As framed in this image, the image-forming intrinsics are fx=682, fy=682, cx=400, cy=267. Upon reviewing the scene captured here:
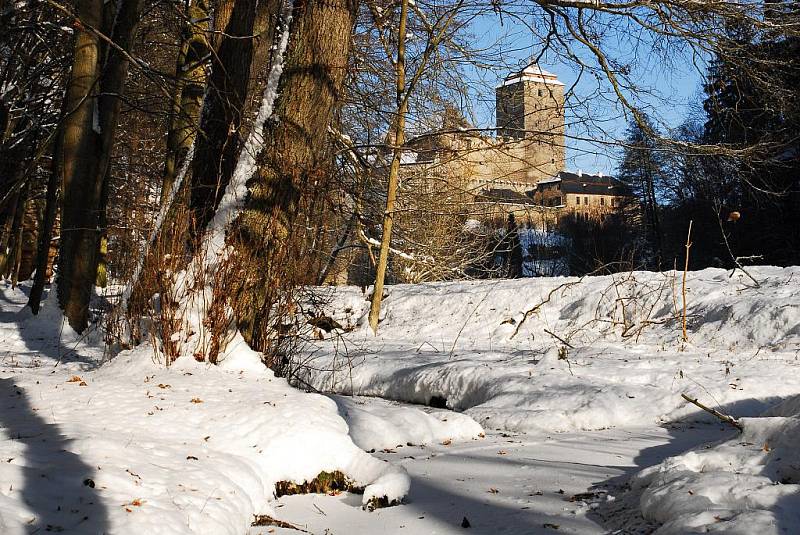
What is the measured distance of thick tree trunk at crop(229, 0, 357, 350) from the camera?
4.87 meters

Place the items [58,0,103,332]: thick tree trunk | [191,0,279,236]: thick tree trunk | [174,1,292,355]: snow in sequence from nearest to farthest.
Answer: [174,1,292,355]: snow, [191,0,279,236]: thick tree trunk, [58,0,103,332]: thick tree trunk

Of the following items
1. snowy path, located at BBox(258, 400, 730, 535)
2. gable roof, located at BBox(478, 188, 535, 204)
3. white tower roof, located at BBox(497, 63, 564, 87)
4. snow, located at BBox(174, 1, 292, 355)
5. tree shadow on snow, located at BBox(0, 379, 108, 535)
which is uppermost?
white tower roof, located at BBox(497, 63, 564, 87)

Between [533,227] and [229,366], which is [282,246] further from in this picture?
[533,227]

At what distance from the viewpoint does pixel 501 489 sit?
3346 mm

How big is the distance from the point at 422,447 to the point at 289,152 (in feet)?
7.75

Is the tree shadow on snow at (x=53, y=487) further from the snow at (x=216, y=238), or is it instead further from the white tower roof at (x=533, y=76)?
the white tower roof at (x=533, y=76)

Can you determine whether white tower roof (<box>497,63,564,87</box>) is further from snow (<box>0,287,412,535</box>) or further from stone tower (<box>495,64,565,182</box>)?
snow (<box>0,287,412,535</box>)

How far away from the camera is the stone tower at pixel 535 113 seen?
735 cm

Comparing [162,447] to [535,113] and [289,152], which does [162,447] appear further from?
[535,113]

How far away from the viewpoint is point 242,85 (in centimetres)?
590

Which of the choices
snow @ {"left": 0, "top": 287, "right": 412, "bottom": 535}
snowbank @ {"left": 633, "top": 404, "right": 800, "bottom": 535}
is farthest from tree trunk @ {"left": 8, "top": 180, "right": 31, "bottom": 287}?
snowbank @ {"left": 633, "top": 404, "right": 800, "bottom": 535}

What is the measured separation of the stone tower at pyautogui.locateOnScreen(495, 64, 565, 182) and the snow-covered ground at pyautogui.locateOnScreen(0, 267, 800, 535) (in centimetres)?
226

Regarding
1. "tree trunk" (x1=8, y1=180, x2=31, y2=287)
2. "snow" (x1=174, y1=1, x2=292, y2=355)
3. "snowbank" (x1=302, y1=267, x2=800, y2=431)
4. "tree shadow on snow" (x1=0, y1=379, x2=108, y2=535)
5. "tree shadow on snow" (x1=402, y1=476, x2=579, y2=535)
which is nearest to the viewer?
"tree shadow on snow" (x1=0, y1=379, x2=108, y2=535)

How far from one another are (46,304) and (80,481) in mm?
8787
